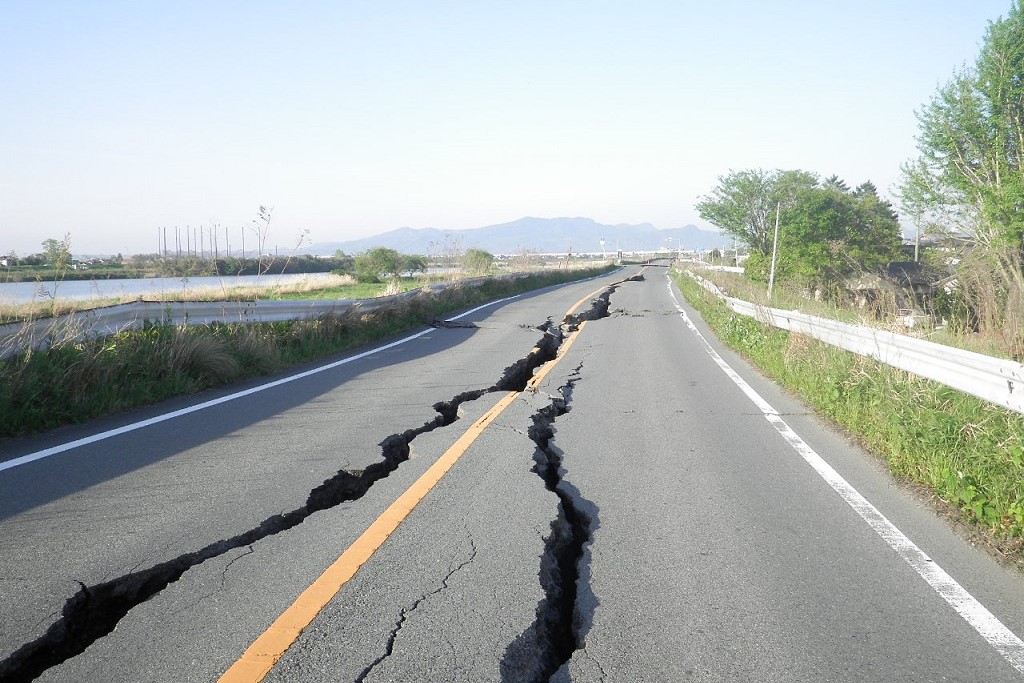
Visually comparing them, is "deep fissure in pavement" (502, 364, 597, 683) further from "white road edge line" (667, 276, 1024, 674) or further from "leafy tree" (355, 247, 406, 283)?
"leafy tree" (355, 247, 406, 283)

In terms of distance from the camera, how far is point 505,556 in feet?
12.8

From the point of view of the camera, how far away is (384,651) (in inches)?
114

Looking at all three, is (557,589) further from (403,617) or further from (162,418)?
(162,418)

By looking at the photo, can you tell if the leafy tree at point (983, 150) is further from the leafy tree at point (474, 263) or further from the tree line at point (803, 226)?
the leafy tree at point (474, 263)

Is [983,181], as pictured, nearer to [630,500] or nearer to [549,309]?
[549,309]

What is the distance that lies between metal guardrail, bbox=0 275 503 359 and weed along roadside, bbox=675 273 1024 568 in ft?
24.8

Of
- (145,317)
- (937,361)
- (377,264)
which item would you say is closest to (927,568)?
(937,361)

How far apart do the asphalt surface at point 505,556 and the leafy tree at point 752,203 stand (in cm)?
5796

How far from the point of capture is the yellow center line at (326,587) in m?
2.79

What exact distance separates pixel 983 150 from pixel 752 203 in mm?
36789

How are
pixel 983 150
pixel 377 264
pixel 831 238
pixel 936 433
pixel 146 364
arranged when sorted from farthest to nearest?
pixel 831 238 < pixel 377 264 < pixel 983 150 < pixel 146 364 < pixel 936 433

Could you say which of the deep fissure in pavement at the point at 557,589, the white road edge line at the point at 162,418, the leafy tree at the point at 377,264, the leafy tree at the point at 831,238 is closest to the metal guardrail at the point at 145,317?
the white road edge line at the point at 162,418

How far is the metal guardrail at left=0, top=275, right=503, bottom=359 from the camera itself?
751cm

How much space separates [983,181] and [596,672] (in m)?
30.4
